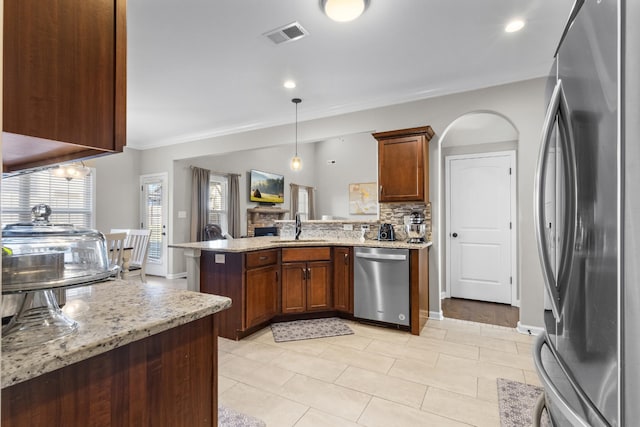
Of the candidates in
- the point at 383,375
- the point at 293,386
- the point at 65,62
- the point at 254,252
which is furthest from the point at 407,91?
the point at 65,62

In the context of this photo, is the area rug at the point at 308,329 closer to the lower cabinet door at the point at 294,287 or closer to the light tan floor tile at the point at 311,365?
the lower cabinet door at the point at 294,287

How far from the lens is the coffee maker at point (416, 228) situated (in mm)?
3518

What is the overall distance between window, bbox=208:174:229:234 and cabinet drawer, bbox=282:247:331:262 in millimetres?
3596

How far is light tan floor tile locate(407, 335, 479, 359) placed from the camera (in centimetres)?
269

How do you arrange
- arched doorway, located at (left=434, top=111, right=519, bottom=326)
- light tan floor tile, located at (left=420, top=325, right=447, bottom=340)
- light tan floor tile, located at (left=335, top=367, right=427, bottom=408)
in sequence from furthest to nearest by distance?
1. arched doorway, located at (left=434, top=111, right=519, bottom=326)
2. light tan floor tile, located at (left=420, top=325, right=447, bottom=340)
3. light tan floor tile, located at (left=335, top=367, right=427, bottom=408)

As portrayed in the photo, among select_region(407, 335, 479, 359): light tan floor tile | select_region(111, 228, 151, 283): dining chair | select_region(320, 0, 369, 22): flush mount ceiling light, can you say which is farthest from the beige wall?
select_region(111, 228, 151, 283): dining chair

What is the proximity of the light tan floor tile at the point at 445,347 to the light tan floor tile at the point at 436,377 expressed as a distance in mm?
354

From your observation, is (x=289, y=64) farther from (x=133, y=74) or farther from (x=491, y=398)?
(x=491, y=398)

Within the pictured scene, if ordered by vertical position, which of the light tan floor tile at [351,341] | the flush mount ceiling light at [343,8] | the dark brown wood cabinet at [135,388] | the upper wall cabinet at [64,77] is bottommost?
the light tan floor tile at [351,341]

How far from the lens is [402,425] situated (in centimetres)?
177

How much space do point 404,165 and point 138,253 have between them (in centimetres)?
374

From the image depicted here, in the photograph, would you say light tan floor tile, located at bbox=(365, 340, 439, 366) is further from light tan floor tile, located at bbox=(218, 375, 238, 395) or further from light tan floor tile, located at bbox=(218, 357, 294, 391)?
light tan floor tile, located at bbox=(218, 375, 238, 395)

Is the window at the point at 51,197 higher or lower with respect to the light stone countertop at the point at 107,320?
higher

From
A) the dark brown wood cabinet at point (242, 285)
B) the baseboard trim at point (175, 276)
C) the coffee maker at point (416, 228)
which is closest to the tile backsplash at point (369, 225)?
the coffee maker at point (416, 228)
